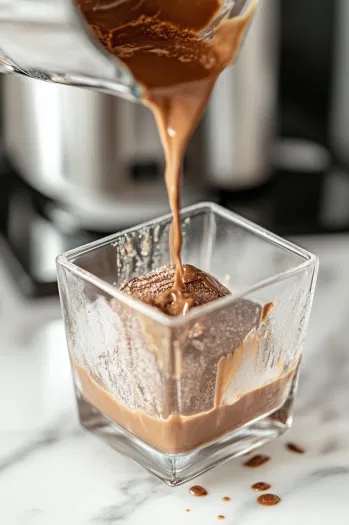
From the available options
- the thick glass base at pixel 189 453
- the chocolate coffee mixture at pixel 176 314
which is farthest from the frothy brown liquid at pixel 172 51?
the thick glass base at pixel 189 453

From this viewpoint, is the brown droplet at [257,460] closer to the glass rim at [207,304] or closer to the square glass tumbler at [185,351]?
the square glass tumbler at [185,351]

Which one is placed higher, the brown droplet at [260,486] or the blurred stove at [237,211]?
the blurred stove at [237,211]

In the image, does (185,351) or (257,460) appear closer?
(185,351)

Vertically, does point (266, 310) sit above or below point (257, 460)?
above

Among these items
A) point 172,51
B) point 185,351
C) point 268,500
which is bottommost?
point 268,500

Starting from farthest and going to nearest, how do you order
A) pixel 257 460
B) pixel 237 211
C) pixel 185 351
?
1. pixel 237 211
2. pixel 257 460
3. pixel 185 351

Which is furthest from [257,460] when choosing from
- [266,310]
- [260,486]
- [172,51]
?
[172,51]

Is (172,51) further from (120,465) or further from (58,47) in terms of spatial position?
(120,465)
